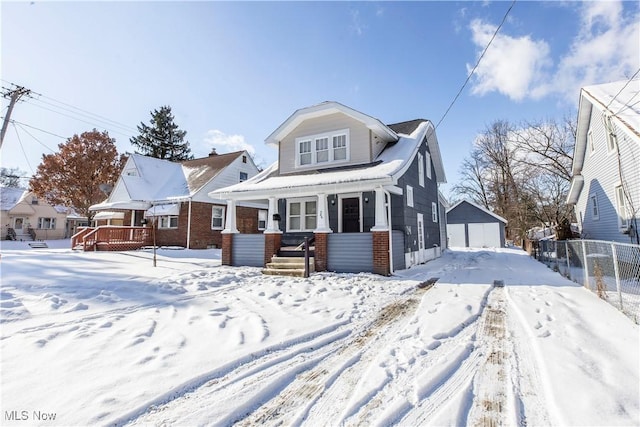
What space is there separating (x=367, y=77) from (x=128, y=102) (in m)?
10.8

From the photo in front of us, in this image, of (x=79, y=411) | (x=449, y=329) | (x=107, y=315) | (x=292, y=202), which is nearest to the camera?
(x=79, y=411)

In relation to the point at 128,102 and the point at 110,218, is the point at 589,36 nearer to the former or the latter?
the point at 128,102

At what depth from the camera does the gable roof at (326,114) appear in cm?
1146

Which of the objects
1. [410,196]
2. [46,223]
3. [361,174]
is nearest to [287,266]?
[361,174]

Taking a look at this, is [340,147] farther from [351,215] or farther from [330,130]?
[351,215]

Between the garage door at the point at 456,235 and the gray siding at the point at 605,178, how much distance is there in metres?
12.3

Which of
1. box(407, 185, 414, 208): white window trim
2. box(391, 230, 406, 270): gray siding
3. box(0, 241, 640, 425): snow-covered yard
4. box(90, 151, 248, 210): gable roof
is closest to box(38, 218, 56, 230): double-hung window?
box(90, 151, 248, 210): gable roof

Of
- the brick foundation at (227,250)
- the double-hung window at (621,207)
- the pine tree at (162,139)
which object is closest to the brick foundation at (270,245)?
the brick foundation at (227,250)

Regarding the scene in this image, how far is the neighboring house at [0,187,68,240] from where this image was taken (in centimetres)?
3191

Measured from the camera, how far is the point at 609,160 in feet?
37.2

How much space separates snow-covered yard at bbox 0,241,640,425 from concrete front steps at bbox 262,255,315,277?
2.54 metres

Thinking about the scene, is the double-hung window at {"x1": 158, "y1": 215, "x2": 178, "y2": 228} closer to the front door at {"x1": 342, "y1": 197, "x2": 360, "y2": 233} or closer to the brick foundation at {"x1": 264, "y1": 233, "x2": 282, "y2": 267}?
the brick foundation at {"x1": 264, "y1": 233, "x2": 282, "y2": 267}

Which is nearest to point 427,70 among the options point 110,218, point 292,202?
point 292,202

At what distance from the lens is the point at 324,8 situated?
31.8 feet
